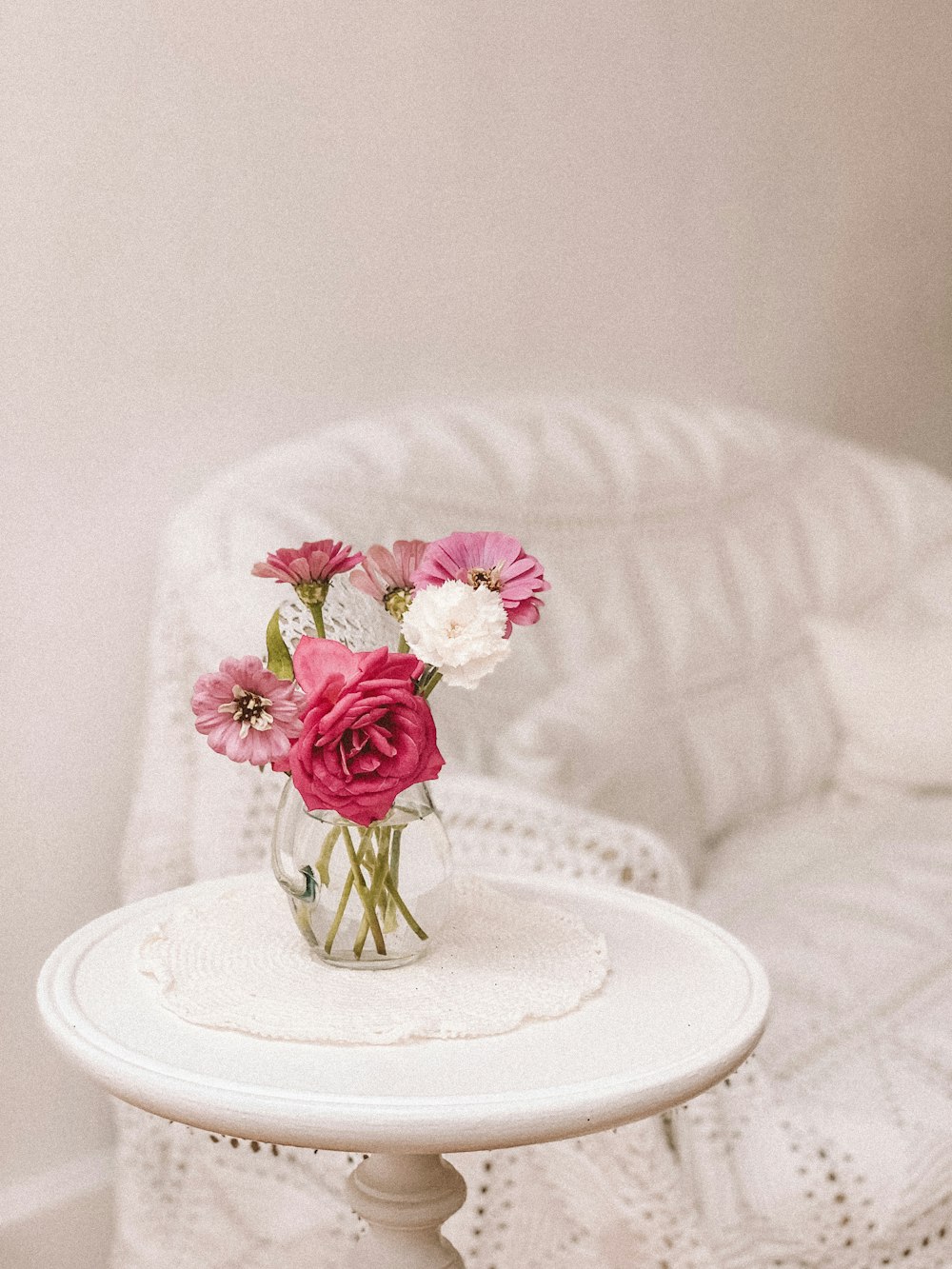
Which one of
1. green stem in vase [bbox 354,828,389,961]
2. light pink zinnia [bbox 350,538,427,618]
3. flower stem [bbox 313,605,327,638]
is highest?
light pink zinnia [bbox 350,538,427,618]

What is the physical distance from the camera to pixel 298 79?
5.58 ft

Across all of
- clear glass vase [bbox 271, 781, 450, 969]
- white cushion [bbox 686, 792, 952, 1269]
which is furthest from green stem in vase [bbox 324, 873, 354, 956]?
white cushion [bbox 686, 792, 952, 1269]

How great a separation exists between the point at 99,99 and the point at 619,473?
84 cm

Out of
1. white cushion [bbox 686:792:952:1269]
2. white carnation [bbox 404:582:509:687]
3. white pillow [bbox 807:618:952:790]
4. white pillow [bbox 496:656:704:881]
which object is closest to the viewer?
white carnation [bbox 404:582:509:687]

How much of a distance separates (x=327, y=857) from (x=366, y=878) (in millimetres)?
33

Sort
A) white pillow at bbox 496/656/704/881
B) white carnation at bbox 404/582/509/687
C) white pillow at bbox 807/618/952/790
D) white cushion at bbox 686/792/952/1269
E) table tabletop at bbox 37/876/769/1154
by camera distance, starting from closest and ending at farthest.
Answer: table tabletop at bbox 37/876/769/1154
white carnation at bbox 404/582/509/687
white cushion at bbox 686/792/952/1269
white pillow at bbox 496/656/704/881
white pillow at bbox 807/618/952/790

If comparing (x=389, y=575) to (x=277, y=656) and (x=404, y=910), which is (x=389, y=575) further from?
(x=404, y=910)

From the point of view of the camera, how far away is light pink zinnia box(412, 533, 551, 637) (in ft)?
3.00

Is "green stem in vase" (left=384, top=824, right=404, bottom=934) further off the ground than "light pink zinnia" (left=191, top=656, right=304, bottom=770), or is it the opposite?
"light pink zinnia" (left=191, top=656, right=304, bottom=770)

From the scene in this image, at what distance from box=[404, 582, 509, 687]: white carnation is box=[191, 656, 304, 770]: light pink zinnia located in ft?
0.30

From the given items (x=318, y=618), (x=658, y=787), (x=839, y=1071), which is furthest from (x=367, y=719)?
(x=658, y=787)

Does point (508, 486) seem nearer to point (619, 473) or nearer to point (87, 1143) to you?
→ point (619, 473)

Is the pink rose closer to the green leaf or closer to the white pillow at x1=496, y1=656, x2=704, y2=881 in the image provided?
the green leaf

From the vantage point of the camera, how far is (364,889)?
0.93 metres
